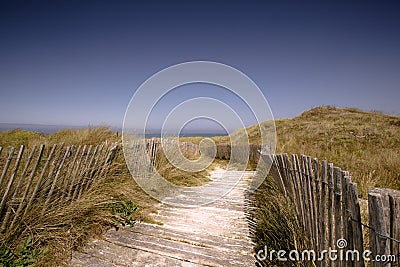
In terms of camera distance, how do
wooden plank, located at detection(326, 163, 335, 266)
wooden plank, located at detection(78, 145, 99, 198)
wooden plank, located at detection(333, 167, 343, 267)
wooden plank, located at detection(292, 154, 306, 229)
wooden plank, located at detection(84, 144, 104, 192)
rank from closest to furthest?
wooden plank, located at detection(333, 167, 343, 267) → wooden plank, located at detection(326, 163, 335, 266) → wooden plank, located at detection(292, 154, 306, 229) → wooden plank, located at detection(78, 145, 99, 198) → wooden plank, located at detection(84, 144, 104, 192)

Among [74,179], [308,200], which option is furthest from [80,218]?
[308,200]

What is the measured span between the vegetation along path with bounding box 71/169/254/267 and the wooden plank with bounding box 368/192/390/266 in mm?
1924

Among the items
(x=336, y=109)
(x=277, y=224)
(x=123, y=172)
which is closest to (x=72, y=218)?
(x=123, y=172)

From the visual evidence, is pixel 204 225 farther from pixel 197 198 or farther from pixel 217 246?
pixel 197 198

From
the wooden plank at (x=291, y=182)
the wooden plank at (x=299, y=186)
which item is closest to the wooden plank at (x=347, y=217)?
the wooden plank at (x=299, y=186)

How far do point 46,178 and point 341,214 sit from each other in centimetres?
Answer: 377

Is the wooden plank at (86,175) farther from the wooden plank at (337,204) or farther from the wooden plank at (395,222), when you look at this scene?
the wooden plank at (395,222)

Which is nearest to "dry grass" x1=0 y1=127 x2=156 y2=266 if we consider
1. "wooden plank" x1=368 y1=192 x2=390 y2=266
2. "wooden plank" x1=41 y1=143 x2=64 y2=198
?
"wooden plank" x1=41 y1=143 x2=64 y2=198

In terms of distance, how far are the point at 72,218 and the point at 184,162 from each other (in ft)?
19.0

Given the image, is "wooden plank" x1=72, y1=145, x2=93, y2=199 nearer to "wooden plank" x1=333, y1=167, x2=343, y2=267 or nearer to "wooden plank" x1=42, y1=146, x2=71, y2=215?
"wooden plank" x1=42, y1=146, x2=71, y2=215

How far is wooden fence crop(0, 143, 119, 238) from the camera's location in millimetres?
2834

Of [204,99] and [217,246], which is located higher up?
[204,99]

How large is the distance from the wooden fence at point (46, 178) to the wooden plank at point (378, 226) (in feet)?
11.6

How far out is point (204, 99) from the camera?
9.10 m
